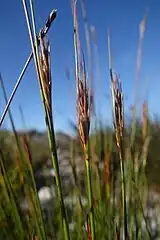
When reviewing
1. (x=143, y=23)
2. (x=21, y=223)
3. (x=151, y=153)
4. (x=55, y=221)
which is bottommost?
(x=21, y=223)

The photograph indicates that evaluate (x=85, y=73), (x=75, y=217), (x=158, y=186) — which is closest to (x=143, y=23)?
(x=85, y=73)

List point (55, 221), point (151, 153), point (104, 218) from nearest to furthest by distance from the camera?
point (104, 218) < point (55, 221) < point (151, 153)

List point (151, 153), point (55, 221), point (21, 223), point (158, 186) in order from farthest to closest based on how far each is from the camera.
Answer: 1. point (151, 153)
2. point (158, 186)
3. point (55, 221)
4. point (21, 223)

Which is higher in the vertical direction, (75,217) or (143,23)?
(143,23)

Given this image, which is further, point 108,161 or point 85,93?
point 108,161

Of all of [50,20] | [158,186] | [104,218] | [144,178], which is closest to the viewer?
[50,20]

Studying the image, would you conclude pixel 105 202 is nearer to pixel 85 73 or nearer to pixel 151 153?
pixel 85 73

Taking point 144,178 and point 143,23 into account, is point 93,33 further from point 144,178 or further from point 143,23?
point 144,178

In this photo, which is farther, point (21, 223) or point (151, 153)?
point (151, 153)

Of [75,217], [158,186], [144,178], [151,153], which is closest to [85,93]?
[144,178]
